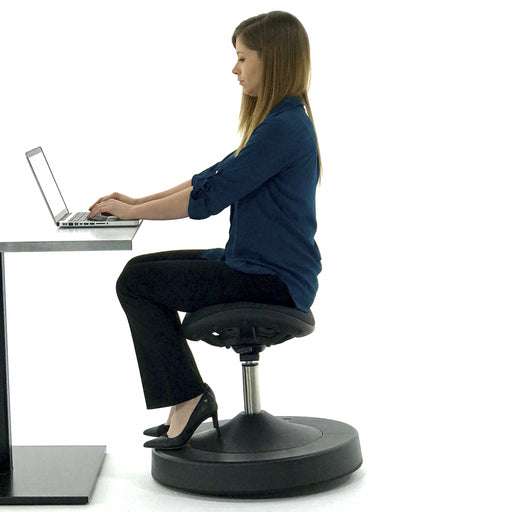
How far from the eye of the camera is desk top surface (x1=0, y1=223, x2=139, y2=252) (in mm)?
3121

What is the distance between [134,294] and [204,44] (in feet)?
7.05

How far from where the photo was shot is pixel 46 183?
380cm

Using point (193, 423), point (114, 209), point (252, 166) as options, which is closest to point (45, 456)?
point (193, 423)

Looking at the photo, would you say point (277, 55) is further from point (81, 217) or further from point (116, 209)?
point (81, 217)

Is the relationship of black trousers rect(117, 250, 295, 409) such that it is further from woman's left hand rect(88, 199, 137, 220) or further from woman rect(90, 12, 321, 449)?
woman's left hand rect(88, 199, 137, 220)

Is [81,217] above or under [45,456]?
above

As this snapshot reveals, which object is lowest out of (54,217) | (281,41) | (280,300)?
(280,300)

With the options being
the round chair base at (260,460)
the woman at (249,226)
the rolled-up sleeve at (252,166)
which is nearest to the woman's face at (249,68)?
the woman at (249,226)

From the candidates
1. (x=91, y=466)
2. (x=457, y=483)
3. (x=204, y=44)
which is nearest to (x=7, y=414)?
(x=91, y=466)

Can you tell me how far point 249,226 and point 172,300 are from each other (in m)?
0.30

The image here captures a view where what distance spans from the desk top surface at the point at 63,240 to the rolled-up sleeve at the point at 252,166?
247 mm

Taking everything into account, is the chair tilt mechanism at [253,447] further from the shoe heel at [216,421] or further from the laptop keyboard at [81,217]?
the laptop keyboard at [81,217]

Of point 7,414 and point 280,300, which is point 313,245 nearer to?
point 280,300

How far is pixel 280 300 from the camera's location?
134 inches
